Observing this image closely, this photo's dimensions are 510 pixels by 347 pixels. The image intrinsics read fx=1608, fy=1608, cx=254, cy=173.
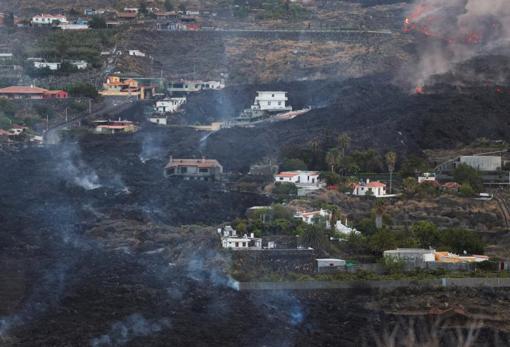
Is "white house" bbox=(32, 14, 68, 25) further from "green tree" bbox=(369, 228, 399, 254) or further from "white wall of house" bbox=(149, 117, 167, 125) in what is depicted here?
"green tree" bbox=(369, 228, 399, 254)

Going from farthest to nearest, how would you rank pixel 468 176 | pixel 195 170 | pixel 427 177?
pixel 195 170 < pixel 427 177 < pixel 468 176

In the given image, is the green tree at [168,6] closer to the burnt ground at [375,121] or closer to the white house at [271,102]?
the burnt ground at [375,121]

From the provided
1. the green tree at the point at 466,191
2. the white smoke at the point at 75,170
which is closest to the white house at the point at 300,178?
the green tree at the point at 466,191

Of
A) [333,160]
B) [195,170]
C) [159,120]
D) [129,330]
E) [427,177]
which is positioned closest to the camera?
[129,330]

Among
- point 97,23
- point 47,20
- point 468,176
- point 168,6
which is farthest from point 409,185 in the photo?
point 168,6

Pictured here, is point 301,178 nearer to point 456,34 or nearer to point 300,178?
point 300,178

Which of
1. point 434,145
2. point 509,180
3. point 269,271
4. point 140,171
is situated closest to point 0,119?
point 140,171

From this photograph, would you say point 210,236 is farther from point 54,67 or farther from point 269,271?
point 54,67
